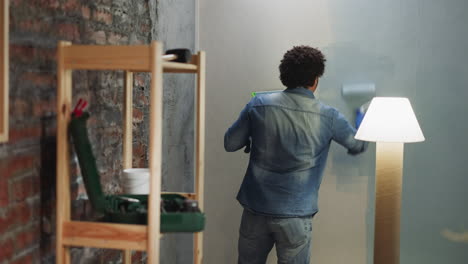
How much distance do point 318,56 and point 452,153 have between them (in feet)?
3.40

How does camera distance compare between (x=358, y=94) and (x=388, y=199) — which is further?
(x=358, y=94)

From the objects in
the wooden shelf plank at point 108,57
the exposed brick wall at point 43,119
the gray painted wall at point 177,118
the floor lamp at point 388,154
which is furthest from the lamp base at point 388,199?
the wooden shelf plank at point 108,57

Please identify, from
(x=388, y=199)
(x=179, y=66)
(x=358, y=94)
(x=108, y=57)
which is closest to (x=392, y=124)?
(x=388, y=199)

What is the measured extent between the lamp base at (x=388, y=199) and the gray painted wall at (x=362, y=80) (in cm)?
47

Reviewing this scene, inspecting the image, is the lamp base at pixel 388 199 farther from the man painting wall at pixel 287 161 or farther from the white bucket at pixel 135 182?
the white bucket at pixel 135 182

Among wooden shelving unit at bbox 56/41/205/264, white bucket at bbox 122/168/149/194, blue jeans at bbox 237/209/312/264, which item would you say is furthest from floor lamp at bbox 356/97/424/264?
wooden shelving unit at bbox 56/41/205/264

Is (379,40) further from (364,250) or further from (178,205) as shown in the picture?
(178,205)

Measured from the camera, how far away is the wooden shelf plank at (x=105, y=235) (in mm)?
1886

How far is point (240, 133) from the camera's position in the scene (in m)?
2.95

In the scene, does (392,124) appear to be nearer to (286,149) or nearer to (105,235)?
(286,149)

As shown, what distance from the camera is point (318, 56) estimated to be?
2.97m

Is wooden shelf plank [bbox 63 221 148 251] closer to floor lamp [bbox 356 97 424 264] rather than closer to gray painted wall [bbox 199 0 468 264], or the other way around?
floor lamp [bbox 356 97 424 264]

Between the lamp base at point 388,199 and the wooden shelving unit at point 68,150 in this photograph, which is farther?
the lamp base at point 388,199

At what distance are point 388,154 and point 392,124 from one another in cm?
17
